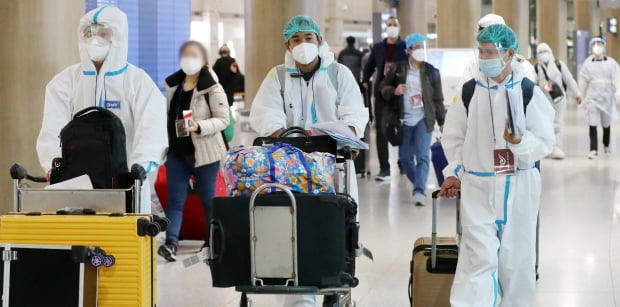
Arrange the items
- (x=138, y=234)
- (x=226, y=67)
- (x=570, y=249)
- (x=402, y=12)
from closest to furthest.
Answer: (x=138, y=234), (x=570, y=249), (x=226, y=67), (x=402, y=12)

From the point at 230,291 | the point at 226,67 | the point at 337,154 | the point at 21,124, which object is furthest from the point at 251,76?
the point at 337,154

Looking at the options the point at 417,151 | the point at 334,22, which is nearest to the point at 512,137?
the point at 417,151

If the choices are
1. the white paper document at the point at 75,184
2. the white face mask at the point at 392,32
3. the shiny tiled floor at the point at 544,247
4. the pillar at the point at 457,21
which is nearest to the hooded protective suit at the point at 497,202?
the shiny tiled floor at the point at 544,247

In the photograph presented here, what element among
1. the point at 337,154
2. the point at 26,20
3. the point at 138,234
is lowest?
the point at 138,234

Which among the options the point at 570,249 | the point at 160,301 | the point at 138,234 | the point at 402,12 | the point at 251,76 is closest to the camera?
the point at 138,234

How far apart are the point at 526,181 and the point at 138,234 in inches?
86.7

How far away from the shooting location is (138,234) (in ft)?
16.8

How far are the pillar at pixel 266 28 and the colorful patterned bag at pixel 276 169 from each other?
10685mm

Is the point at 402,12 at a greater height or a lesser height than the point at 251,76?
greater

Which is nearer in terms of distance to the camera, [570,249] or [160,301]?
[160,301]

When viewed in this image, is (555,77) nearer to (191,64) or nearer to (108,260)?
(191,64)

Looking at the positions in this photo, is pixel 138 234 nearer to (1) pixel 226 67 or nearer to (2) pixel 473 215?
(2) pixel 473 215

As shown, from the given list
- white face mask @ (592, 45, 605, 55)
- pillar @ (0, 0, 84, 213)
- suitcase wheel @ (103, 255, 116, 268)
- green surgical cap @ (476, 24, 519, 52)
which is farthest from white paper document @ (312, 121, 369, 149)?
white face mask @ (592, 45, 605, 55)

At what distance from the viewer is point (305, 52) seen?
6672 millimetres
